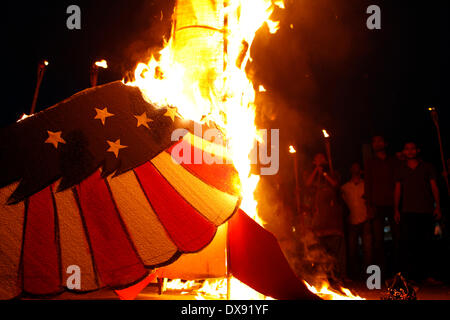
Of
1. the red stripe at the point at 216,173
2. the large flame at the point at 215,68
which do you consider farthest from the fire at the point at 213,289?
the red stripe at the point at 216,173

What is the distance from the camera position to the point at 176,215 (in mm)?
2383

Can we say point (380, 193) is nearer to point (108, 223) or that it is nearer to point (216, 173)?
point (216, 173)

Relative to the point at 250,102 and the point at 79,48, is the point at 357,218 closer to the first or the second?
the point at 250,102

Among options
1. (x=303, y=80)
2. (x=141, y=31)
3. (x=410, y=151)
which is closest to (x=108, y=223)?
(x=410, y=151)

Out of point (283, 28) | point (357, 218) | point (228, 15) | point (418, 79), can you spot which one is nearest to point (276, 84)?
point (283, 28)

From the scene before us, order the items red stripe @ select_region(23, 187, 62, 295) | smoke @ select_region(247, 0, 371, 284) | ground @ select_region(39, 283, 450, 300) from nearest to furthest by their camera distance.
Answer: red stripe @ select_region(23, 187, 62, 295)
ground @ select_region(39, 283, 450, 300)
smoke @ select_region(247, 0, 371, 284)

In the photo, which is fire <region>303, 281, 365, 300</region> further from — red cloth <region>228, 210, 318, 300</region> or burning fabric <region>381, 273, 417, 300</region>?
red cloth <region>228, 210, 318, 300</region>

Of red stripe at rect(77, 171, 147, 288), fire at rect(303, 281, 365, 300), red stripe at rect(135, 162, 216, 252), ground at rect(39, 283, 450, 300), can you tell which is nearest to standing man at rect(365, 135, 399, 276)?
ground at rect(39, 283, 450, 300)

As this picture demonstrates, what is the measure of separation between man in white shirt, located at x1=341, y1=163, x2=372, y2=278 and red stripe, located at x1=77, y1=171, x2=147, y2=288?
401 centimetres

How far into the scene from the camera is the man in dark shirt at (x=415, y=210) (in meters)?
4.66

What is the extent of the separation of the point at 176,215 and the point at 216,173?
15.0 inches

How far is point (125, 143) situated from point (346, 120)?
9.41 metres

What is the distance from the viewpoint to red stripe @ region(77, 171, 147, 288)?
7.00ft
